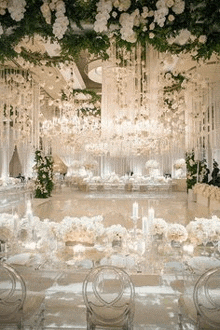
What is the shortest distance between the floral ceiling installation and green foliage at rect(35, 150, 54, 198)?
9.25 m

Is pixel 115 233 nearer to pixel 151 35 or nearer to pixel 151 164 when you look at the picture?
pixel 151 35

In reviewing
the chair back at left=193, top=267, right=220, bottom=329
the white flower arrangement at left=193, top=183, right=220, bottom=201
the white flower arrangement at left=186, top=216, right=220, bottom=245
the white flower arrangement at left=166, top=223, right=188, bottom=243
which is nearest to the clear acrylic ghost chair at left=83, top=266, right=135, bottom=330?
the chair back at left=193, top=267, right=220, bottom=329

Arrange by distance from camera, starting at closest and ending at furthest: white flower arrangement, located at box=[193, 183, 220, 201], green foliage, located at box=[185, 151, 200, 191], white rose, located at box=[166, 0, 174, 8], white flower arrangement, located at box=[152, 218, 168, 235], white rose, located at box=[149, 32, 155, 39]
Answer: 1. white rose, located at box=[166, 0, 174, 8]
2. white rose, located at box=[149, 32, 155, 39]
3. white flower arrangement, located at box=[152, 218, 168, 235]
4. white flower arrangement, located at box=[193, 183, 220, 201]
5. green foliage, located at box=[185, 151, 200, 191]

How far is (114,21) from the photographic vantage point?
2.61 meters

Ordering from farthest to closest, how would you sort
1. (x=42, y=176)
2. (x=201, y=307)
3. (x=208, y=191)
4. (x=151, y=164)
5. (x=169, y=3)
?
(x=151, y=164) < (x=42, y=176) < (x=208, y=191) < (x=169, y=3) < (x=201, y=307)

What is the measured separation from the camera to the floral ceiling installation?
248 cm

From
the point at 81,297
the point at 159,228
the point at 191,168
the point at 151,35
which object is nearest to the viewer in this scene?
the point at 151,35

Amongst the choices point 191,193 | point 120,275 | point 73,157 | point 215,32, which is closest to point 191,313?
point 120,275

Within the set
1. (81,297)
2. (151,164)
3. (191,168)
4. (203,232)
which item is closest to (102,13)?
(203,232)

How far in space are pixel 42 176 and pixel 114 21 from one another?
386 inches

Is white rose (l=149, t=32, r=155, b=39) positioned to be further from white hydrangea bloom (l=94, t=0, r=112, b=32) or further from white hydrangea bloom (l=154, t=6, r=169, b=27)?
white hydrangea bloom (l=94, t=0, r=112, b=32)

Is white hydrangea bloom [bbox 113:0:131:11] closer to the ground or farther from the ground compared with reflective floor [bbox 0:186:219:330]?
farther from the ground

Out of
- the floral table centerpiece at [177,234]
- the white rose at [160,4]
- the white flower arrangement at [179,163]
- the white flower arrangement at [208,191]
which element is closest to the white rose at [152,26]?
the white rose at [160,4]

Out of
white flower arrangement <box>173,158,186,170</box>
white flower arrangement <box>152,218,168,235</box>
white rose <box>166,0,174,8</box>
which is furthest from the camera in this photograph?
white flower arrangement <box>173,158,186,170</box>
